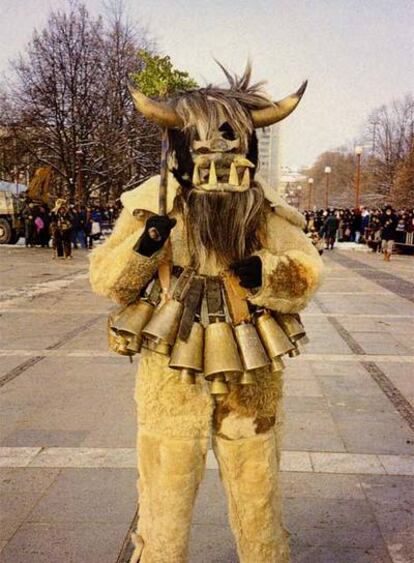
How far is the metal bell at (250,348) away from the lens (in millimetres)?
2148

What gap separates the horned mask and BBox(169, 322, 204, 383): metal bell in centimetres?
51

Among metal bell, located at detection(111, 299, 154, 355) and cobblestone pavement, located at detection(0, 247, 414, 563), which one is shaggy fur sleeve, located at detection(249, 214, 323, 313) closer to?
metal bell, located at detection(111, 299, 154, 355)

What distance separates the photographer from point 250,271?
86.4 inches

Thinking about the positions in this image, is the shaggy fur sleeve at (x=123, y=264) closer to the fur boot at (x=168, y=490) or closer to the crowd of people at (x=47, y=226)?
the fur boot at (x=168, y=490)

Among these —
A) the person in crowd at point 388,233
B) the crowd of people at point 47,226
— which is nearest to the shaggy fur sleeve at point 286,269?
the person in crowd at point 388,233

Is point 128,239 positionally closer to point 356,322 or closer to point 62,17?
point 356,322

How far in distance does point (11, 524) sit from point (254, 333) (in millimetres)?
1765

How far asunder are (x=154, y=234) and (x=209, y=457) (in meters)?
2.19

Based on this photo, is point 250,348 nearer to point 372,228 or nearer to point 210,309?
point 210,309

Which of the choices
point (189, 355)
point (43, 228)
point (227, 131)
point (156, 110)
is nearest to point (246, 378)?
point (189, 355)

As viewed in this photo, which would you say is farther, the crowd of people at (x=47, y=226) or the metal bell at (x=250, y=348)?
the crowd of people at (x=47, y=226)

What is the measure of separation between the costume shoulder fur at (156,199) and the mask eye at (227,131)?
23 centimetres

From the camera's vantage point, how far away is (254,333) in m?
2.20

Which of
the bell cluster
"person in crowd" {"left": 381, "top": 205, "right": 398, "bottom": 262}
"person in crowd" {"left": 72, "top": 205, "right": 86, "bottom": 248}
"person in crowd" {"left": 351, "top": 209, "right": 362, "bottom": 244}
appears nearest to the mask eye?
the bell cluster
